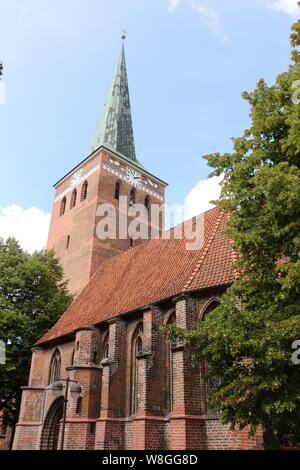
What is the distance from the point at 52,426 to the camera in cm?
1800

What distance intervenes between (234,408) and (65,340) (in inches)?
490

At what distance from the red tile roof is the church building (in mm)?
54

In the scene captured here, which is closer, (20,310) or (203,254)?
(203,254)

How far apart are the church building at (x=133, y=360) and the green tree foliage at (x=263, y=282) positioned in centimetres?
89

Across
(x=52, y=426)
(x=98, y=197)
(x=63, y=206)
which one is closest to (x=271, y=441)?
(x=52, y=426)

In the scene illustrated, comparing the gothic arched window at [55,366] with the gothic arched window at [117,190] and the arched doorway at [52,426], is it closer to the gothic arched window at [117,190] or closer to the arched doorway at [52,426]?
the arched doorway at [52,426]

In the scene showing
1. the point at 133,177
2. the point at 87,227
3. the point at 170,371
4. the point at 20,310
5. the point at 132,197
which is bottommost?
the point at 170,371

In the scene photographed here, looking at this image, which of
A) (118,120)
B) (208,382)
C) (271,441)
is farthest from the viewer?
(118,120)

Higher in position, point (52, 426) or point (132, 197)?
point (132, 197)

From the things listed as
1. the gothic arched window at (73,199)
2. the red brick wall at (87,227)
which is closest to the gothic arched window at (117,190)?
the red brick wall at (87,227)

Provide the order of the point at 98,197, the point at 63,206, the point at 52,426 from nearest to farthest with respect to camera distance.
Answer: the point at 52,426 → the point at 98,197 → the point at 63,206

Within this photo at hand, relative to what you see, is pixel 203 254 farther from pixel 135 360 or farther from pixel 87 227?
pixel 87 227

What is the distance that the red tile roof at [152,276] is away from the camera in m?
13.6

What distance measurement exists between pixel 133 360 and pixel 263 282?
28.2 feet
